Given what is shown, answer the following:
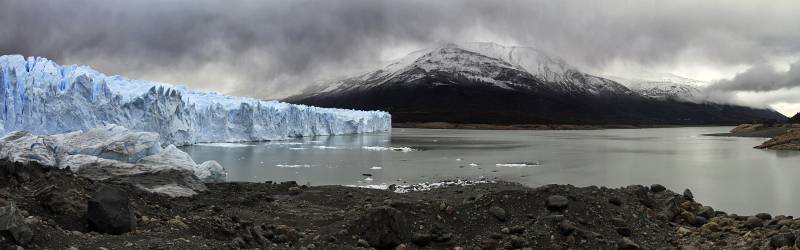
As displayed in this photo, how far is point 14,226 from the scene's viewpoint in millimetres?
4008

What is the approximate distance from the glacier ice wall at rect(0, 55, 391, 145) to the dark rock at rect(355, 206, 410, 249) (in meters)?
15.9

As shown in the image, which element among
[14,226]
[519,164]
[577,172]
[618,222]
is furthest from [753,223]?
[519,164]

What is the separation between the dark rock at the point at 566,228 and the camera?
6.58m

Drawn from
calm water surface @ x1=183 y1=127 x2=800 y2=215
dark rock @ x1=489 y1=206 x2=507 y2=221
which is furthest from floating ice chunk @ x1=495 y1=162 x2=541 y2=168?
dark rock @ x1=489 y1=206 x2=507 y2=221

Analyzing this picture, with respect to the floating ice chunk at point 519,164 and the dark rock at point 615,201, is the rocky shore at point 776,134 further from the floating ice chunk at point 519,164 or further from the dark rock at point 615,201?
the dark rock at point 615,201

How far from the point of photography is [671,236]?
7113 millimetres

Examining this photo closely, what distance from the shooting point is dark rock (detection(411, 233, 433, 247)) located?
6.35 m

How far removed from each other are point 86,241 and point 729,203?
11602mm

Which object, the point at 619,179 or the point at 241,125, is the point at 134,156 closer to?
the point at 619,179

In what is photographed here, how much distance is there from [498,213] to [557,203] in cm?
82

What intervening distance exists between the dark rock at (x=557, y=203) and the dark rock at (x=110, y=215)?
4.84m

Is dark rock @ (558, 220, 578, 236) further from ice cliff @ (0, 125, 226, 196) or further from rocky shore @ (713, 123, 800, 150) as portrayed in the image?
rocky shore @ (713, 123, 800, 150)

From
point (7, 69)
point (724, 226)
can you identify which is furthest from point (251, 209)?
point (7, 69)

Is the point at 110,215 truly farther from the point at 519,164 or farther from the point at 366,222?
the point at 519,164
